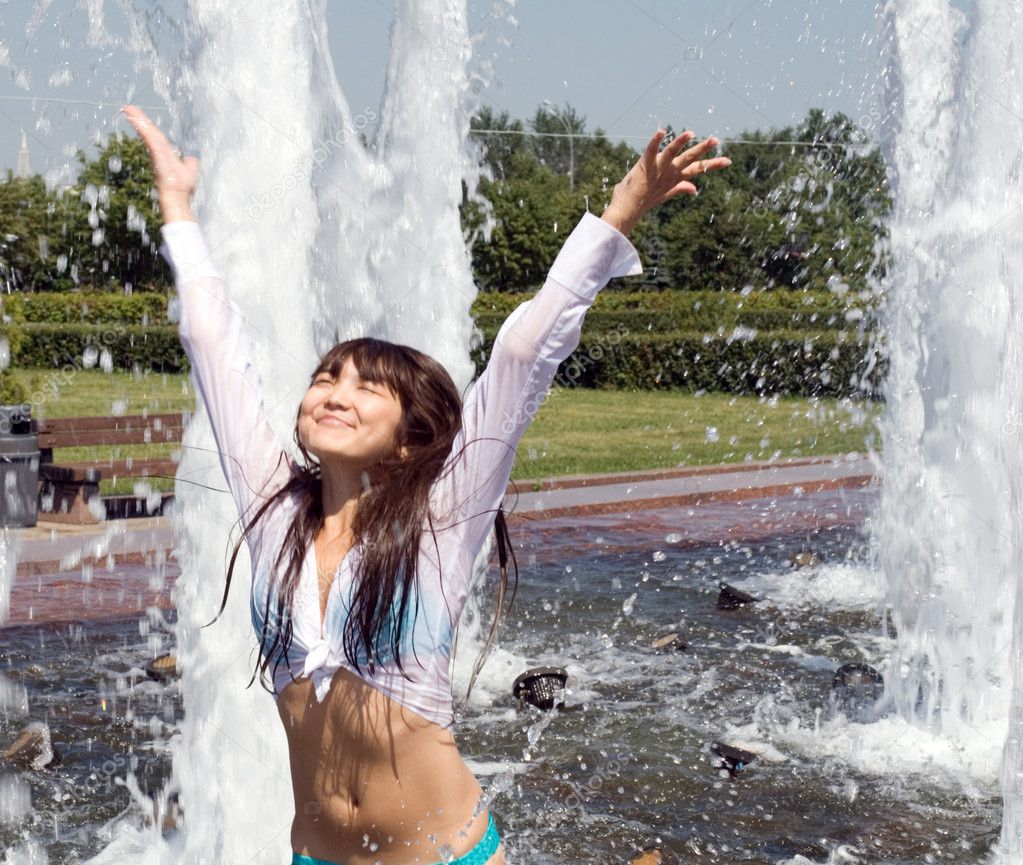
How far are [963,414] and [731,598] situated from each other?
169cm

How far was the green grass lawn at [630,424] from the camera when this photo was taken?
13.6 meters

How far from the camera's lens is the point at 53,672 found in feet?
20.0

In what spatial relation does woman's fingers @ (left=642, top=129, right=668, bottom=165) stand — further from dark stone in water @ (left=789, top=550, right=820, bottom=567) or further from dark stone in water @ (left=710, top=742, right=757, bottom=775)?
dark stone in water @ (left=789, top=550, right=820, bottom=567)

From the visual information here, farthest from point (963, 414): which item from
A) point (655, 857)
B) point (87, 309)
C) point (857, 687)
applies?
point (87, 309)

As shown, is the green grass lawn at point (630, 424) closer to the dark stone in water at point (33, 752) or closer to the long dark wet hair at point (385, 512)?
the dark stone in water at point (33, 752)

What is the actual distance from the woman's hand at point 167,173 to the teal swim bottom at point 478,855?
1090mm

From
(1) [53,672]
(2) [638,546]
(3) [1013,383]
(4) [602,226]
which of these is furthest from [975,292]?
(4) [602,226]

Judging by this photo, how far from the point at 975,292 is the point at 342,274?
11.9 ft

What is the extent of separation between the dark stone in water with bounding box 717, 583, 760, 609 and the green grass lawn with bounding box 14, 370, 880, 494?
14.8ft

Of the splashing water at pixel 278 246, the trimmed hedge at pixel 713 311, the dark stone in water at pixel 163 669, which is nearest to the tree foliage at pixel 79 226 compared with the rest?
the trimmed hedge at pixel 713 311

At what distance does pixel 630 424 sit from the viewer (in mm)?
17516

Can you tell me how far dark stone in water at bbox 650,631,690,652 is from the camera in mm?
6574

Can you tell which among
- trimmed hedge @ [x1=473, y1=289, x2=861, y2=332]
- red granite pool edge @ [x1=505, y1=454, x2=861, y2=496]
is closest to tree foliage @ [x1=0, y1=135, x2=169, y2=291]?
trimmed hedge @ [x1=473, y1=289, x2=861, y2=332]

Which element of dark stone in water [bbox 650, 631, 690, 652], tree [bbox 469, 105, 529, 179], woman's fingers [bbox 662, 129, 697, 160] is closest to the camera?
woman's fingers [bbox 662, 129, 697, 160]
